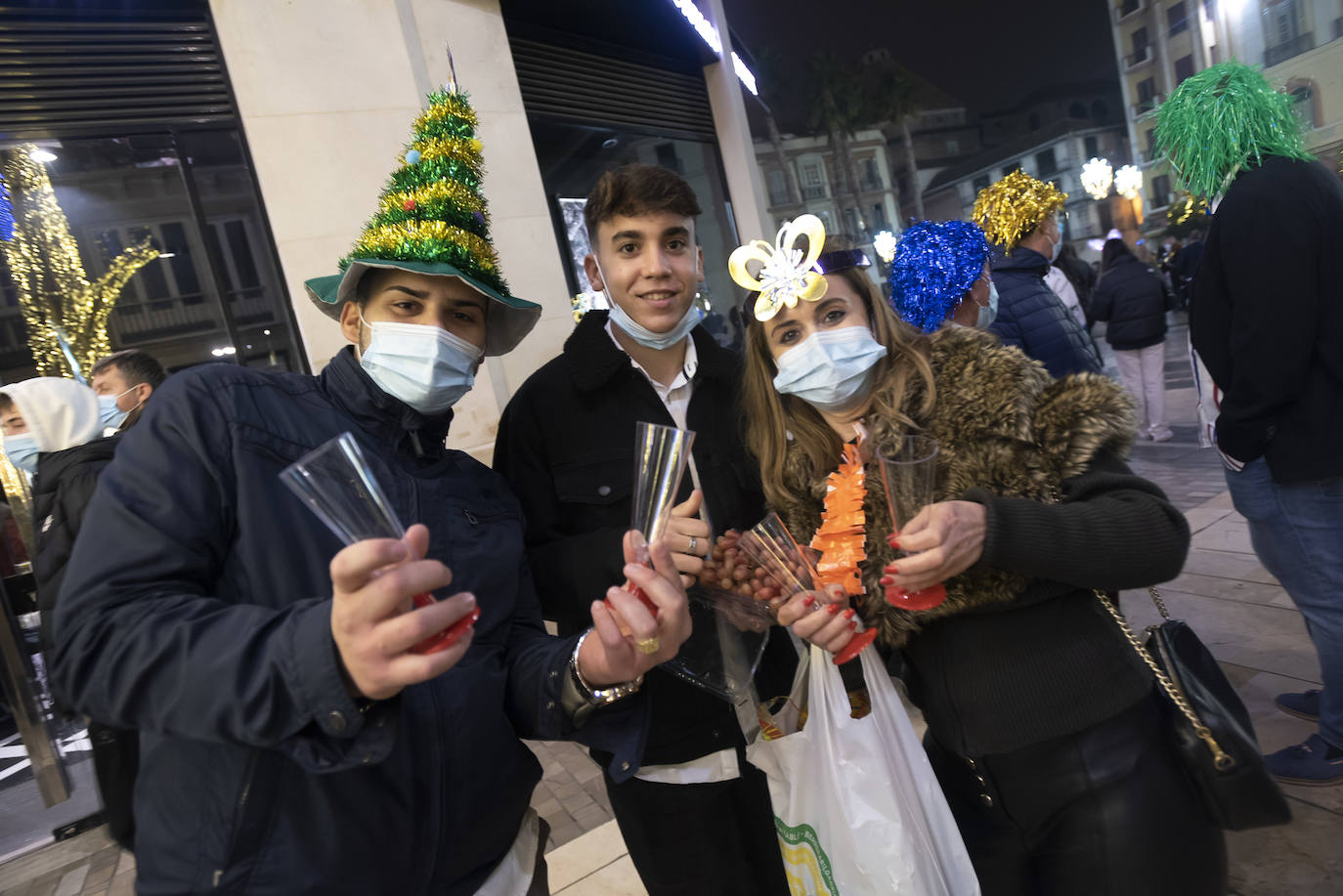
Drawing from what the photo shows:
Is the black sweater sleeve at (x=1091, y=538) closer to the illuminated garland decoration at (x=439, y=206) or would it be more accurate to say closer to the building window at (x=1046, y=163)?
the illuminated garland decoration at (x=439, y=206)

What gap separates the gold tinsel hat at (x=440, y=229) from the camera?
159 cm

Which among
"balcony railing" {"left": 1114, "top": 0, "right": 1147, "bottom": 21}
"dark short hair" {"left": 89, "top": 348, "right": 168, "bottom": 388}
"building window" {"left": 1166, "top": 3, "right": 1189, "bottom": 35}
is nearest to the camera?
"dark short hair" {"left": 89, "top": 348, "right": 168, "bottom": 388}

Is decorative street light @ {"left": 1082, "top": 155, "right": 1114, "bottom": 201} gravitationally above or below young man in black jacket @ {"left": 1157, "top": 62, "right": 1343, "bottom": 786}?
above

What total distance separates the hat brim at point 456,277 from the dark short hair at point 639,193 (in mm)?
466

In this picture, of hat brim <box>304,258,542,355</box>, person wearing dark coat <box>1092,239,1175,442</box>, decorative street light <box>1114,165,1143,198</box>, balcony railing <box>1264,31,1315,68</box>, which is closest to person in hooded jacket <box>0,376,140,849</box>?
hat brim <box>304,258,542,355</box>

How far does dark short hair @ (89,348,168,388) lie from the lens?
154 inches

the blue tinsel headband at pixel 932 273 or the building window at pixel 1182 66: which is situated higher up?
the building window at pixel 1182 66

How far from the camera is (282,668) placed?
35.7 inches

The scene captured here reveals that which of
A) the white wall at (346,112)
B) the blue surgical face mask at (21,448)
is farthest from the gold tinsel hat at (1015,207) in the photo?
the blue surgical face mask at (21,448)

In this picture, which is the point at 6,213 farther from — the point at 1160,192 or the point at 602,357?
the point at 1160,192

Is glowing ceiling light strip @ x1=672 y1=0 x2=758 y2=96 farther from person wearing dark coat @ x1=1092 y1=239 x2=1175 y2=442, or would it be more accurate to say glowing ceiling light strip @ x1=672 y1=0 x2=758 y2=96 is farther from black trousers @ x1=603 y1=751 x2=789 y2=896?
black trousers @ x1=603 y1=751 x2=789 y2=896

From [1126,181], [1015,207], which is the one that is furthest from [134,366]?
[1126,181]

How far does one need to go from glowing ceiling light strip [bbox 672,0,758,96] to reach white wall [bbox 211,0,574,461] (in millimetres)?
2481

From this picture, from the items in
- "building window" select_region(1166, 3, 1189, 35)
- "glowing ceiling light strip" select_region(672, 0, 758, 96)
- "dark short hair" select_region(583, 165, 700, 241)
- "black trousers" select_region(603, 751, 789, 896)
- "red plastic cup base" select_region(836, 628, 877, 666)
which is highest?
"building window" select_region(1166, 3, 1189, 35)
